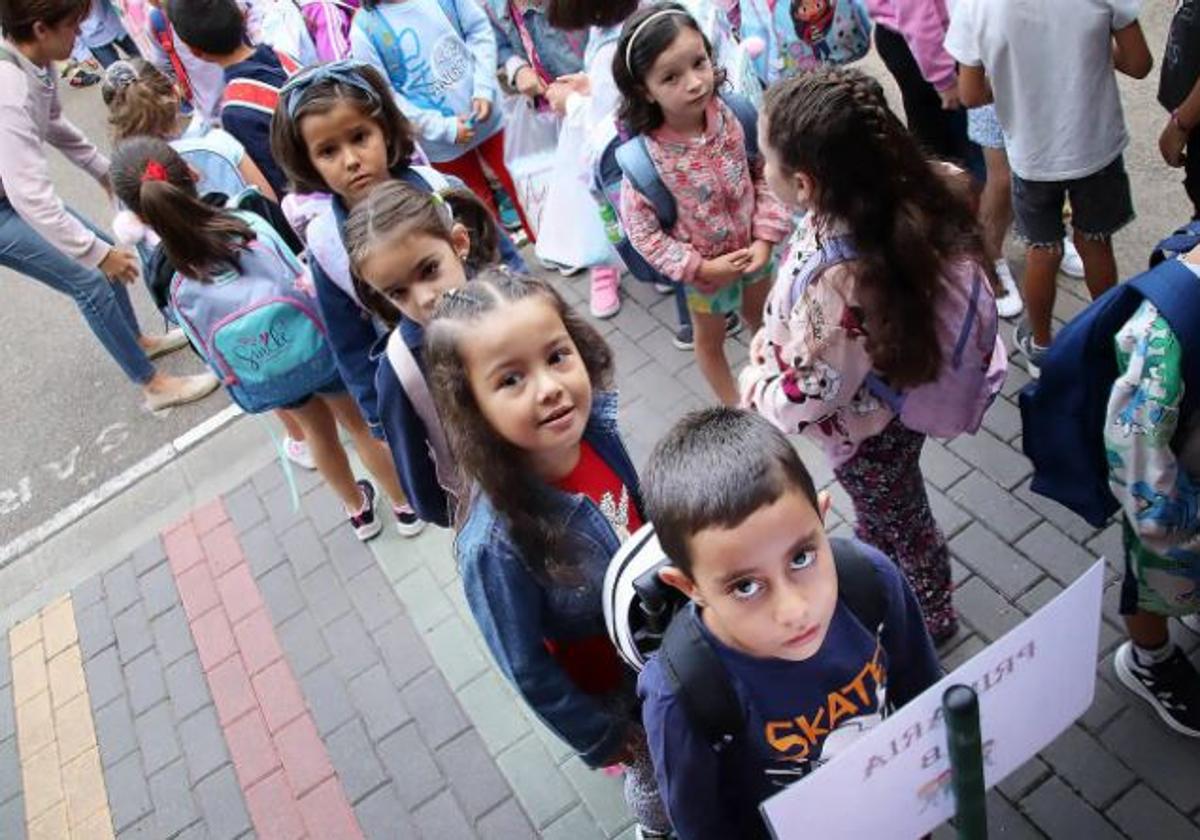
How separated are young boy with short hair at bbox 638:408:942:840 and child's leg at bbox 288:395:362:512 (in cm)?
239

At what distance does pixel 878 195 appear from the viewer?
83.4 inches

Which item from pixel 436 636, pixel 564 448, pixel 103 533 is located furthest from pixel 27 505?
pixel 564 448

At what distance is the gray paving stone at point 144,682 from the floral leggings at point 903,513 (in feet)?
9.21

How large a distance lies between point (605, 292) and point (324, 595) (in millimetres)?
1908

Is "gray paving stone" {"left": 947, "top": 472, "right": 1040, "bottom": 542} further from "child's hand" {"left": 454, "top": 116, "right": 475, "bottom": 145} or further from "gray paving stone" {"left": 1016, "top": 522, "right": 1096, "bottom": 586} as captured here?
"child's hand" {"left": 454, "top": 116, "right": 475, "bottom": 145}

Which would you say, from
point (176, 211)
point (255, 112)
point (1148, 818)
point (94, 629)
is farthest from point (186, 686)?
point (1148, 818)

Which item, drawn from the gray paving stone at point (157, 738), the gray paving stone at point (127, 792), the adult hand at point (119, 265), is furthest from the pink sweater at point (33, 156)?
the gray paving stone at point (127, 792)

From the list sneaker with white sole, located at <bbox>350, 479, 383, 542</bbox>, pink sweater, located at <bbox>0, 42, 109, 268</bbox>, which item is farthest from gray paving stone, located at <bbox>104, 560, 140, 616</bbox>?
pink sweater, located at <bbox>0, 42, 109, 268</bbox>

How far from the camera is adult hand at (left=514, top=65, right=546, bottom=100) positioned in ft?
14.2

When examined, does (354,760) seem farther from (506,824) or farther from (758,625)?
(758,625)

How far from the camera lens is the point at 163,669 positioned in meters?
3.95

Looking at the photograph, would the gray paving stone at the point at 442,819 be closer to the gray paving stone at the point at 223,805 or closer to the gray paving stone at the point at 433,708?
the gray paving stone at the point at 433,708

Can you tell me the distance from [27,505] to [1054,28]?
17.5 feet

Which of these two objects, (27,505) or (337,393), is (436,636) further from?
(27,505)
